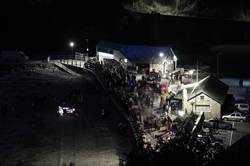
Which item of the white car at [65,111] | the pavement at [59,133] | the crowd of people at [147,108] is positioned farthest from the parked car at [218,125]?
the white car at [65,111]

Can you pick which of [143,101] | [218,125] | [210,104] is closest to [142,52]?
[143,101]

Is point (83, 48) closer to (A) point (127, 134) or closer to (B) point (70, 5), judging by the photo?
(B) point (70, 5)

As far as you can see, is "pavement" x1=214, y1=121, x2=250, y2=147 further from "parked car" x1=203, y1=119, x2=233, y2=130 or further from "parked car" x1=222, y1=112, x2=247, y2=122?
"parked car" x1=222, y1=112, x2=247, y2=122

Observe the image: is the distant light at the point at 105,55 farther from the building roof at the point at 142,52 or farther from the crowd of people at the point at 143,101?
the crowd of people at the point at 143,101

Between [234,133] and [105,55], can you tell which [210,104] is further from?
[105,55]

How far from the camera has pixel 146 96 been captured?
30.8 metres

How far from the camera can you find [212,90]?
31.0 meters

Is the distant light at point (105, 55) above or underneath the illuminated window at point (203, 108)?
above

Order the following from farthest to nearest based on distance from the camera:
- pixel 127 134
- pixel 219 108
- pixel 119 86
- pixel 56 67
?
pixel 56 67 → pixel 119 86 → pixel 219 108 → pixel 127 134

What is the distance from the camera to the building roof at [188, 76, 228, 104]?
98.0ft

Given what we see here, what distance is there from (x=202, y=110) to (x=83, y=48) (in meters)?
24.0

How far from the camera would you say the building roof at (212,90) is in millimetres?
29884

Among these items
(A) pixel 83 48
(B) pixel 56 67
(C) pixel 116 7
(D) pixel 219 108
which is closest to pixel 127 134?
(D) pixel 219 108

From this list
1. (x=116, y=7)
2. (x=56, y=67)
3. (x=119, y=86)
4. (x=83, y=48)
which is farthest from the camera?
(x=116, y=7)
